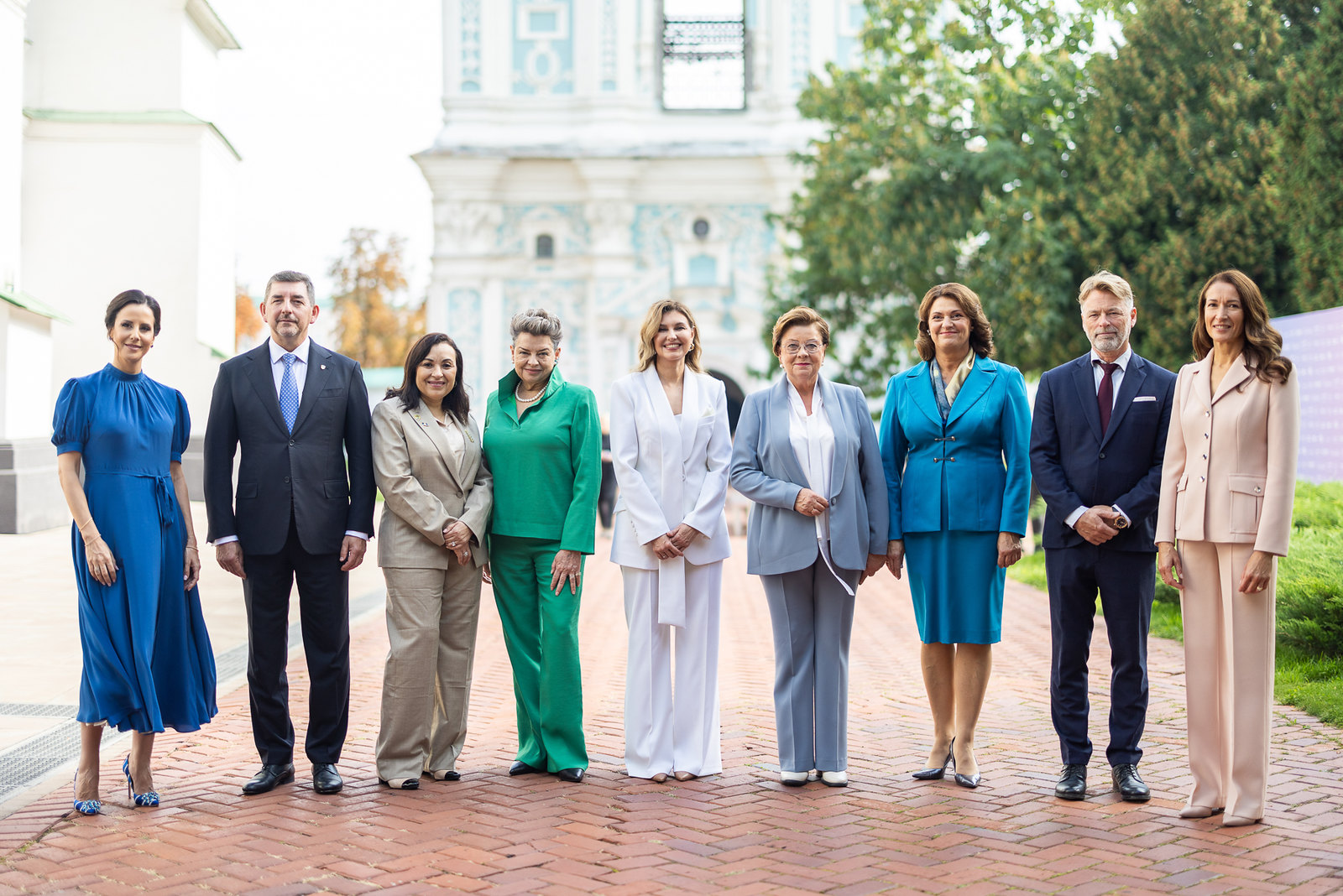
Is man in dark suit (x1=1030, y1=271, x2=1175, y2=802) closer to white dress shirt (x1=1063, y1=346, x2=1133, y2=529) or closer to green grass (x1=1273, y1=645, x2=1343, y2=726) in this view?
white dress shirt (x1=1063, y1=346, x2=1133, y2=529)

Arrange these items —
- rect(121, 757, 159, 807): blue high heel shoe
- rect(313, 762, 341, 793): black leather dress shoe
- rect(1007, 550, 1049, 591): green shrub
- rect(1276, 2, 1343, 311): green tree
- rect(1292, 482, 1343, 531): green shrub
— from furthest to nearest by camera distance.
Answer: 1. rect(1276, 2, 1343, 311): green tree
2. rect(1007, 550, 1049, 591): green shrub
3. rect(1292, 482, 1343, 531): green shrub
4. rect(313, 762, 341, 793): black leather dress shoe
5. rect(121, 757, 159, 807): blue high heel shoe

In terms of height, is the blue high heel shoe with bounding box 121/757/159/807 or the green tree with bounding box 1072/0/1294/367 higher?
the green tree with bounding box 1072/0/1294/367

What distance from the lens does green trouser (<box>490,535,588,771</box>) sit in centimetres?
597

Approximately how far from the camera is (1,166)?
14719mm

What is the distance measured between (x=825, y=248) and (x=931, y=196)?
8.24 ft

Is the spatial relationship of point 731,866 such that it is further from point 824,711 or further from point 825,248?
point 825,248

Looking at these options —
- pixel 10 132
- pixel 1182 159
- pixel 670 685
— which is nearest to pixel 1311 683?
pixel 670 685

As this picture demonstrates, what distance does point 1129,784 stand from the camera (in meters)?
5.50

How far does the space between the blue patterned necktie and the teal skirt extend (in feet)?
9.45

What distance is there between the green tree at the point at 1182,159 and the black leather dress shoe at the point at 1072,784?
14.9m

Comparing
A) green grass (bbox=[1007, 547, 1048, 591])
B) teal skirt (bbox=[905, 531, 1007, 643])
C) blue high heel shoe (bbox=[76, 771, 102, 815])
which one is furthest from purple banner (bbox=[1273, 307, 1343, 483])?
blue high heel shoe (bbox=[76, 771, 102, 815])

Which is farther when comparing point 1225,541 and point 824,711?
point 824,711

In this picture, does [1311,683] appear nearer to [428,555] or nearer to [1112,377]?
[1112,377]

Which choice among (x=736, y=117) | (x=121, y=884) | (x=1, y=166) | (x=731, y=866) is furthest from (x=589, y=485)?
(x=736, y=117)
